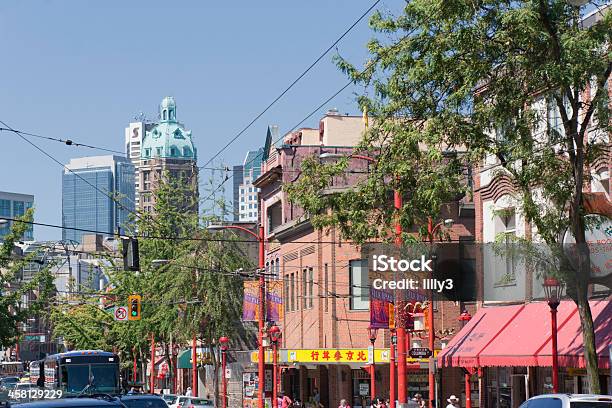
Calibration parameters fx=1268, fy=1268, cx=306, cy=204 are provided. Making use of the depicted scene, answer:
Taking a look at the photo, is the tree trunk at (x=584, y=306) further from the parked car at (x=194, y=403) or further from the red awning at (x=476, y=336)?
the parked car at (x=194, y=403)

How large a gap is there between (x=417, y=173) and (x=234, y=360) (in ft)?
162

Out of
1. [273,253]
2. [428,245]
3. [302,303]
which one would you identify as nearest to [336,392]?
[302,303]

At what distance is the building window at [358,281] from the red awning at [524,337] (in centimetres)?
1675

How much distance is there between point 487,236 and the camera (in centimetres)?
4072

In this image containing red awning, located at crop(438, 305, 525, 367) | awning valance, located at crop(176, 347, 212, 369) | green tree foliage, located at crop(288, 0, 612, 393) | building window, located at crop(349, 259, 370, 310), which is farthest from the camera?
awning valance, located at crop(176, 347, 212, 369)

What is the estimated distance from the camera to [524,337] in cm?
3472

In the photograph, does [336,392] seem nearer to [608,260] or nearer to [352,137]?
[352,137]

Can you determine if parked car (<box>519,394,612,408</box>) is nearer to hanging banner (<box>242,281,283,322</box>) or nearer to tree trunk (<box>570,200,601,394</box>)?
tree trunk (<box>570,200,601,394</box>)

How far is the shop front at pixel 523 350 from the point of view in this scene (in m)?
31.2

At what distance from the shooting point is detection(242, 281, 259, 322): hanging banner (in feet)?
188

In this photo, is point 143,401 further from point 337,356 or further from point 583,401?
point 337,356

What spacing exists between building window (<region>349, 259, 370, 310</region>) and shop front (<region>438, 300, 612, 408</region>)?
1507 centimetres

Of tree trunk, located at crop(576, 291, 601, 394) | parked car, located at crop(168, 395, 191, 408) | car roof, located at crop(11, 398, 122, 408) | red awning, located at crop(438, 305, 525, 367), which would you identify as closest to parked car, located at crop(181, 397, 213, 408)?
parked car, located at crop(168, 395, 191, 408)

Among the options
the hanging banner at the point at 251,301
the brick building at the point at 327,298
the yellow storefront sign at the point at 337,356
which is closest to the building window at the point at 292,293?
the brick building at the point at 327,298
